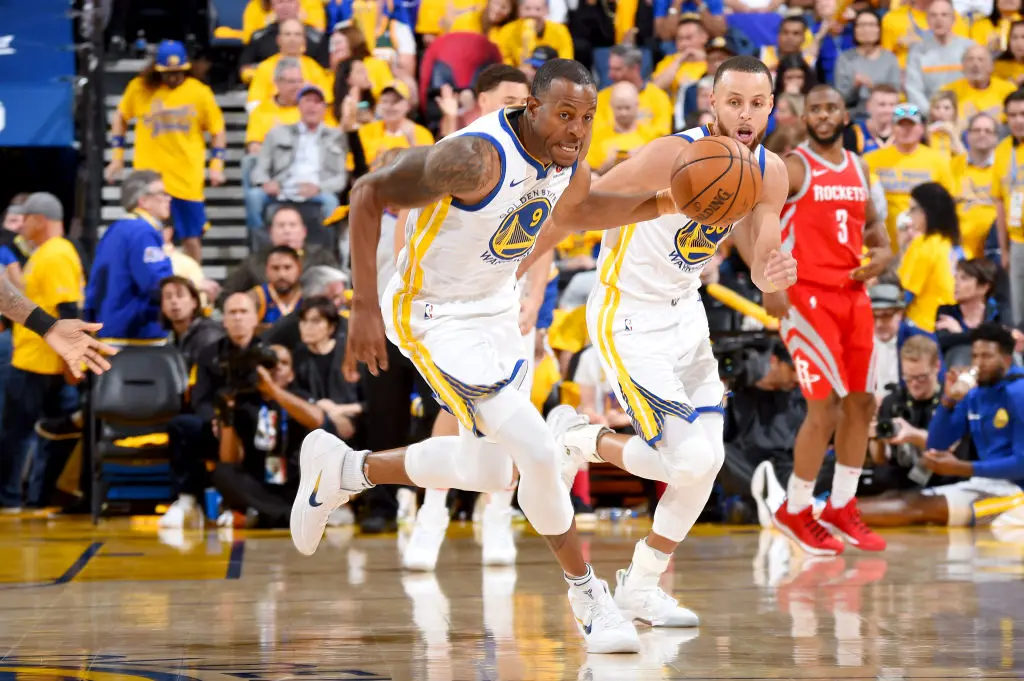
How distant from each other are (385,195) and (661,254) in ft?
5.33

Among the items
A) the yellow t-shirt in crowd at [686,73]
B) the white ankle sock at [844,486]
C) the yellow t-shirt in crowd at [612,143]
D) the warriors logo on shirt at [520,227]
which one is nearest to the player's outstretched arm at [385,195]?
the warriors logo on shirt at [520,227]

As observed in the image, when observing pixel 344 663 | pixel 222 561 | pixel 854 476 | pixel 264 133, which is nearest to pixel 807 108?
pixel 854 476

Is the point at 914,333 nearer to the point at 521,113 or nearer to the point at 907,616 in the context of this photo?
the point at 907,616

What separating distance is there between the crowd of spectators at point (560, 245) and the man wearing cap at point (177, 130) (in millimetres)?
19

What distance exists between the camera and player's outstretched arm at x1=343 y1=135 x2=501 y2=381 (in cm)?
471

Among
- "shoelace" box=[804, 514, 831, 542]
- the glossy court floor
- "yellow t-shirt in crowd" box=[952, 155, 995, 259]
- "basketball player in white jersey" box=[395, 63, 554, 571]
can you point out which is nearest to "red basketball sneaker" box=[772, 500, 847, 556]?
"shoelace" box=[804, 514, 831, 542]

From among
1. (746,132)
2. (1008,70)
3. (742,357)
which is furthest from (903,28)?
(746,132)

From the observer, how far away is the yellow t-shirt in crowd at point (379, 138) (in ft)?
39.7

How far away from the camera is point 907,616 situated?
19.0ft

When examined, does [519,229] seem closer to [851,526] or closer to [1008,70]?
[851,526]

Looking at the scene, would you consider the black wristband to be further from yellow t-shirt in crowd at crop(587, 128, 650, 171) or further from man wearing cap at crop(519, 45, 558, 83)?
man wearing cap at crop(519, 45, 558, 83)

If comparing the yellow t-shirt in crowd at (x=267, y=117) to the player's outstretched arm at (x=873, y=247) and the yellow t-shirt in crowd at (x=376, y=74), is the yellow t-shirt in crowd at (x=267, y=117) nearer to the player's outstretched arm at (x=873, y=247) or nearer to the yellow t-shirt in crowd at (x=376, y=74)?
the yellow t-shirt in crowd at (x=376, y=74)

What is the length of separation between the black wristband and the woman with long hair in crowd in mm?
7573

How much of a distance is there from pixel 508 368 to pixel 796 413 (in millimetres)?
5316
